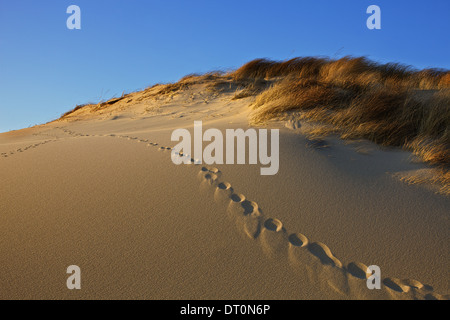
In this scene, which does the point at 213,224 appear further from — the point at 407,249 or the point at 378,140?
the point at 378,140

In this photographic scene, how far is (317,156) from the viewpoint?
3004mm

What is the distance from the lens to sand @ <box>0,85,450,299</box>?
164 centimetres

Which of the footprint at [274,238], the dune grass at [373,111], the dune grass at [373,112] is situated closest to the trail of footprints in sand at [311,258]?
the footprint at [274,238]

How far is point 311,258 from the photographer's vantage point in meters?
1.80

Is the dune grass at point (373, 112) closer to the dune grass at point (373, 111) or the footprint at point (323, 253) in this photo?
the dune grass at point (373, 111)

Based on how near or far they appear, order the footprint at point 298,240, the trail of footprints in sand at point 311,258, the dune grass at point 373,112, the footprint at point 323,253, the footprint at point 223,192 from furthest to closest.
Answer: the dune grass at point 373,112 → the footprint at point 223,192 → the footprint at point 298,240 → the footprint at point 323,253 → the trail of footprints in sand at point 311,258

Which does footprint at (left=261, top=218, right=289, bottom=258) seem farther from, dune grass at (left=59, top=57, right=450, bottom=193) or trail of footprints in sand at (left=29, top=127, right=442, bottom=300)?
dune grass at (left=59, top=57, right=450, bottom=193)

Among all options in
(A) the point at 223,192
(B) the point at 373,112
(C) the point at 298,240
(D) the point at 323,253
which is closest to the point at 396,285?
(D) the point at 323,253

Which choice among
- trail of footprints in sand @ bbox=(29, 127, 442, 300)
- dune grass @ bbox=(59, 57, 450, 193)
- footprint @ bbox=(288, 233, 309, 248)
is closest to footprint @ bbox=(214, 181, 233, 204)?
trail of footprints in sand @ bbox=(29, 127, 442, 300)

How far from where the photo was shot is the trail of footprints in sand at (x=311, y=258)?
163cm

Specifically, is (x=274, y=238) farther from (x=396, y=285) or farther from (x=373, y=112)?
(x=373, y=112)
